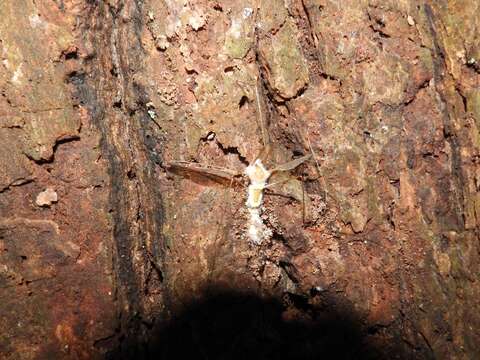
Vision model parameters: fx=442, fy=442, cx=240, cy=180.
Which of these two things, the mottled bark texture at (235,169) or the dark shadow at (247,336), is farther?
the dark shadow at (247,336)

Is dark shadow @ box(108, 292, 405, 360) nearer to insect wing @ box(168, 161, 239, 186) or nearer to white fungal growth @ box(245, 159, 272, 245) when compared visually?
white fungal growth @ box(245, 159, 272, 245)

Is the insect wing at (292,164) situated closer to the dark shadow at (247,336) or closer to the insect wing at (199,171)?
the insect wing at (199,171)

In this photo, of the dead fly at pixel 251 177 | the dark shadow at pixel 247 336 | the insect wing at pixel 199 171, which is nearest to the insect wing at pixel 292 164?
the dead fly at pixel 251 177

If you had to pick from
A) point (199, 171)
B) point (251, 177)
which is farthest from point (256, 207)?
point (199, 171)

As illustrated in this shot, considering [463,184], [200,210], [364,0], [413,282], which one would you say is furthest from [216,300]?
[364,0]

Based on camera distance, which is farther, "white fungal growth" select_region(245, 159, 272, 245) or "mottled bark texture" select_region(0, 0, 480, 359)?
"white fungal growth" select_region(245, 159, 272, 245)

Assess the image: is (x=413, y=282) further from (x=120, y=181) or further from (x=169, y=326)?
(x=120, y=181)

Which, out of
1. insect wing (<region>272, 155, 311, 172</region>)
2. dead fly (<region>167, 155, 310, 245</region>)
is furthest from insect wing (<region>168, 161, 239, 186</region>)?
insect wing (<region>272, 155, 311, 172</region>)
